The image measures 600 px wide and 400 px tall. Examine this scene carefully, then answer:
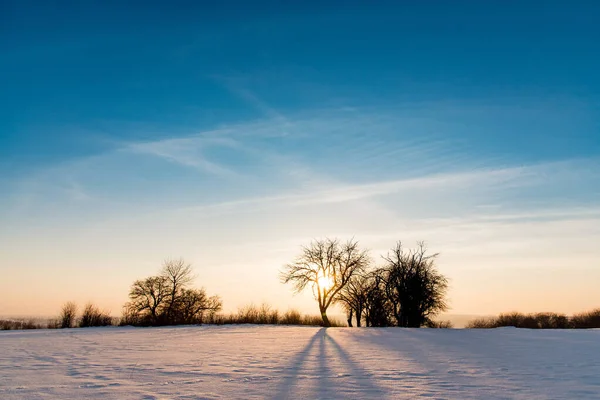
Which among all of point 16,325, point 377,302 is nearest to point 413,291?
point 377,302

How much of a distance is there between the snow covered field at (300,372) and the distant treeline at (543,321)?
112ft

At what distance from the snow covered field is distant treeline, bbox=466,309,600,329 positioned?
3412 centimetres

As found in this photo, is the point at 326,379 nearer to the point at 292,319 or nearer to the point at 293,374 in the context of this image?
the point at 293,374

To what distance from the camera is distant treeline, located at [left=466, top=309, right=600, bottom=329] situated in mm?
43594

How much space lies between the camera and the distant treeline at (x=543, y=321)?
4359 centimetres

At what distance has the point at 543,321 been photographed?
4662cm

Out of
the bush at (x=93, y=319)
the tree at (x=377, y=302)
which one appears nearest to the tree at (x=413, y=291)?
the tree at (x=377, y=302)

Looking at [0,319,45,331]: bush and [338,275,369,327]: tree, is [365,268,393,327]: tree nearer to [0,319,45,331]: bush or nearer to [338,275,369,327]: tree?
[338,275,369,327]: tree

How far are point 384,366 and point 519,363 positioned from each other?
3.60 meters

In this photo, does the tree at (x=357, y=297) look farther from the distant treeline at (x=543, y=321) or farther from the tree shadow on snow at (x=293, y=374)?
the tree shadow on snow at (x=293, y=374)

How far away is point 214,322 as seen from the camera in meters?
31.7

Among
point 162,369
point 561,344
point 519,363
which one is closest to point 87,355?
point 162,369

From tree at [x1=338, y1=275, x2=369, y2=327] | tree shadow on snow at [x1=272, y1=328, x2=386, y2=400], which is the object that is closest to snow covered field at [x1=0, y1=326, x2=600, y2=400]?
tree shadow on snow at [x1=272, y1=328, x2=386, y2=400]

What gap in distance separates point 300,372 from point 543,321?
4634 centimetres
